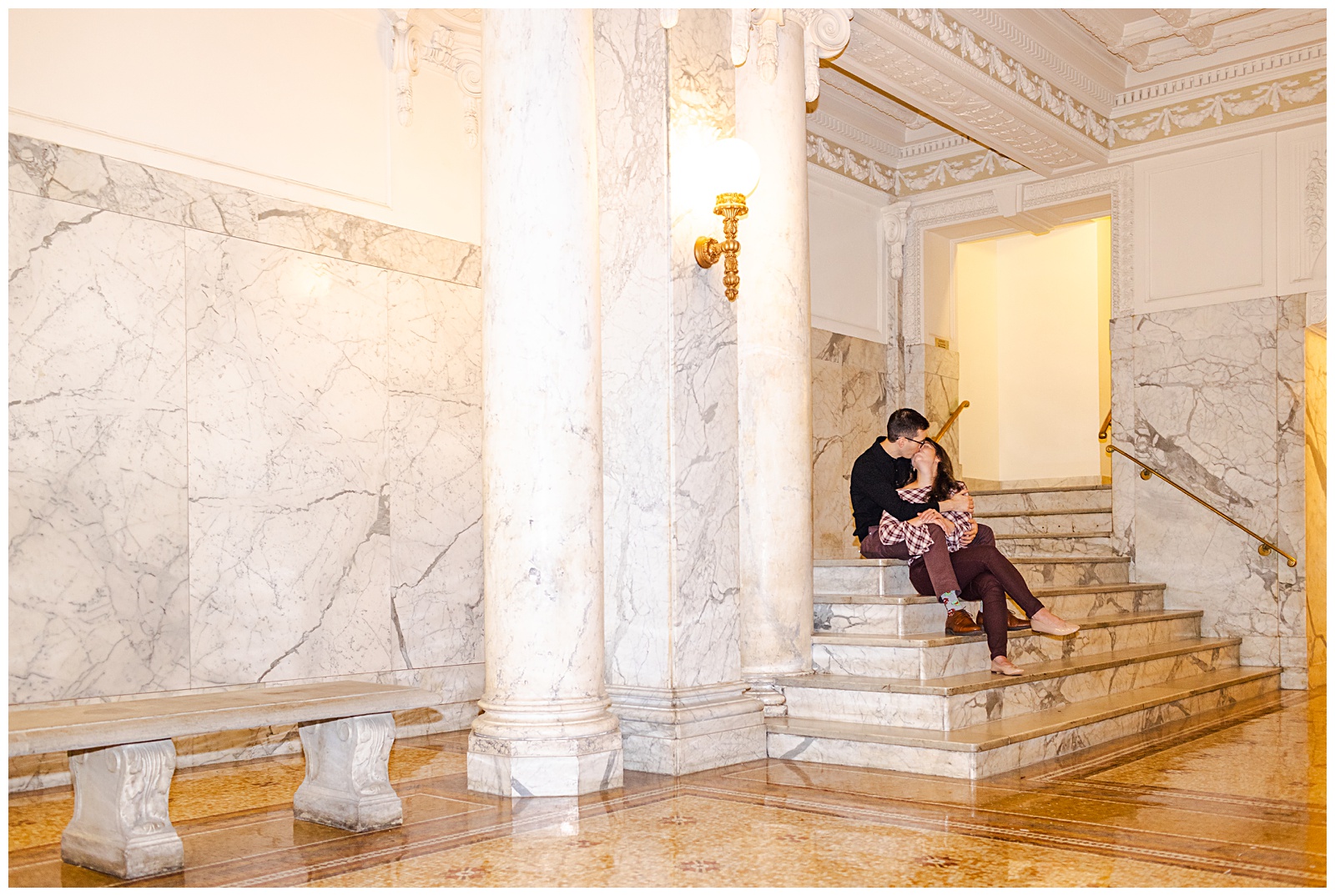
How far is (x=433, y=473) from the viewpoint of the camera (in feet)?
25.0

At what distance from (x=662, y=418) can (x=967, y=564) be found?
2.09 m

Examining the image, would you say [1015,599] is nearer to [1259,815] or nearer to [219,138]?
[1259,815]

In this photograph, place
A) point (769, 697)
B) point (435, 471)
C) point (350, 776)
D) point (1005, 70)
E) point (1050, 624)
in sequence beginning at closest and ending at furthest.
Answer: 1. point (350, 776)
2. point (769, 697)
3. point (1050, 624)
4. point (435, 471)
5. point (1005, 70)

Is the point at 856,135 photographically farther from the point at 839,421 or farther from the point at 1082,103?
the point at 839,421

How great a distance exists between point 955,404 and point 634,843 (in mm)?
8255

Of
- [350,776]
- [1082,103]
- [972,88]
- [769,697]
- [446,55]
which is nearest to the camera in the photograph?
[350,776]

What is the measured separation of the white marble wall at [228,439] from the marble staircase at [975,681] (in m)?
2.57

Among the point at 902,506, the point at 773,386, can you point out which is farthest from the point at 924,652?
the point at 773,386

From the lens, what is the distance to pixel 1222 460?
9414 millimetres

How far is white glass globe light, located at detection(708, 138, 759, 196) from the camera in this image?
A: 5750mm

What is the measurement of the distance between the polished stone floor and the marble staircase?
15cm

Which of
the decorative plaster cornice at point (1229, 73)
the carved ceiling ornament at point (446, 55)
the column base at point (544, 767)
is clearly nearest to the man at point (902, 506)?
the column base at point (544, 767)

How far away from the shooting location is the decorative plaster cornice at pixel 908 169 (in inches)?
416

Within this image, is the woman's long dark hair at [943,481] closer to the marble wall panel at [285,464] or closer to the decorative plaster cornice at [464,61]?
the marble wall panel at [285,464]
